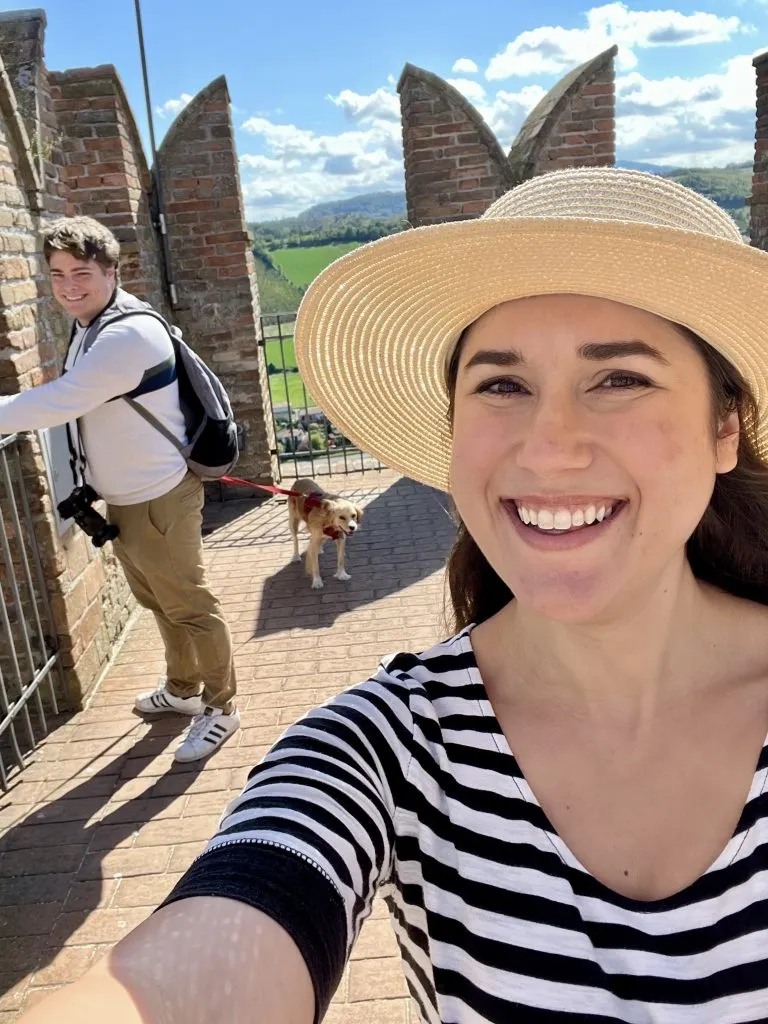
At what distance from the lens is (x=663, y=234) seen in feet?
3.82

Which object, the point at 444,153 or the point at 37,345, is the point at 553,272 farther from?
the point at 444,153

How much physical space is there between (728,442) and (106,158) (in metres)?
6.28

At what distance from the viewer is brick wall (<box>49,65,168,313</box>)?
6.08 metres

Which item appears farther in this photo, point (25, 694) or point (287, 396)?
point (287, 396)

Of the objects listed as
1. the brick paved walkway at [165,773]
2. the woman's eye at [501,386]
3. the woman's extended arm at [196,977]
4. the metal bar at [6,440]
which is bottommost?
the brick paved walkway at [165,773]

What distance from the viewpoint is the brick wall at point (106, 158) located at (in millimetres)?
6078

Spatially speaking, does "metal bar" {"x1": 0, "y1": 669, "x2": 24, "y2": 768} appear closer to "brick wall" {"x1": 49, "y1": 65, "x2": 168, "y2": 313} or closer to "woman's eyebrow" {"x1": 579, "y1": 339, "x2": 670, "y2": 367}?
"woman's eyebrow" {"x1": 579, "y1": 339, "x2": 670, "y2": 367}

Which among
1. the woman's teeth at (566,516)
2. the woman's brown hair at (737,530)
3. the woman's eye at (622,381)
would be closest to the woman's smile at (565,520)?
the woman's teeth at (566,516)

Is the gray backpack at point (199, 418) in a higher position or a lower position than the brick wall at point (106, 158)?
lower

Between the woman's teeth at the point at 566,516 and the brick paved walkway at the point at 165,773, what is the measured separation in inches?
77.8

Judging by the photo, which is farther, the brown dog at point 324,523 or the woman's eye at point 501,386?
the brown dog at point 324,523

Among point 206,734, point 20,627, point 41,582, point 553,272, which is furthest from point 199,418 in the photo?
point 553,272

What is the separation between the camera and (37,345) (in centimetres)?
405

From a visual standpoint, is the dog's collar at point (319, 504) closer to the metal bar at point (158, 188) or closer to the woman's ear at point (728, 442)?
the metal bar at point (158, 188)
